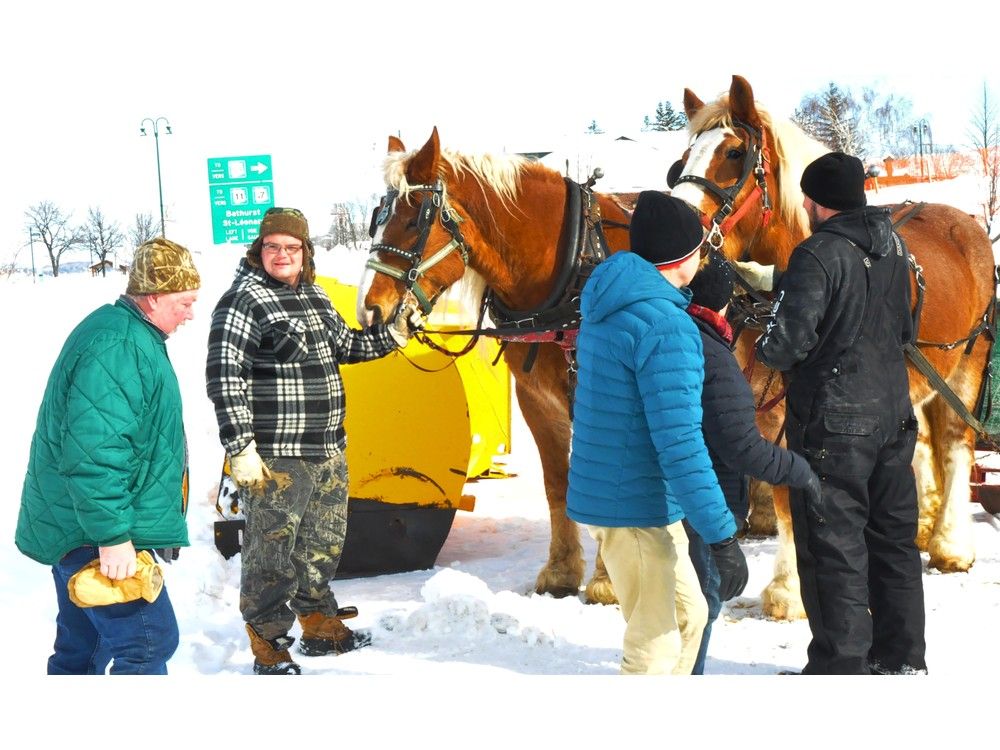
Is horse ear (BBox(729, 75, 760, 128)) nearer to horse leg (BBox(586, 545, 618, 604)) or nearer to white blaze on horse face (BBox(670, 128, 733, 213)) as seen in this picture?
white blaze on horse face (BBox(670, 128, 733, 213))

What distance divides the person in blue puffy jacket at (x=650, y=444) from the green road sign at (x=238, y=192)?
1662 cm

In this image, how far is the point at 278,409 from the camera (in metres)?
4.30

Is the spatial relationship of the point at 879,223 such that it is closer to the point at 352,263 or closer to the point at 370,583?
the point at 370,583

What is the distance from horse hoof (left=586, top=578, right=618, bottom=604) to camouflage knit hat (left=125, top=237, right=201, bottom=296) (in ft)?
9.88

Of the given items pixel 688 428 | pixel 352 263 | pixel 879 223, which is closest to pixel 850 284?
pixel 879 223

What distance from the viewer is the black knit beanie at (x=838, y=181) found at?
3709 mm

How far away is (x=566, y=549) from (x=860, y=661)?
7.31 feet

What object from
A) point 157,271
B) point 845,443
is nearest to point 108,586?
point 157,271

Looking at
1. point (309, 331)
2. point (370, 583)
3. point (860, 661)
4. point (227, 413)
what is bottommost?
point (370, 583)

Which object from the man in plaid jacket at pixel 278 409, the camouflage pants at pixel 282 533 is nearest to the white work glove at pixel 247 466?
the man in plaid jacket at pixel 278 409

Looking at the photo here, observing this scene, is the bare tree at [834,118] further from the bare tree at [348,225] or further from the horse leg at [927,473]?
the horse leg at [927,473]

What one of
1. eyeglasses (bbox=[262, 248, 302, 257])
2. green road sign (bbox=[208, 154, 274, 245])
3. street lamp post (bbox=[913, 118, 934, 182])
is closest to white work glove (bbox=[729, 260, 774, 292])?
eyeglasses (bbox=[262, 248, 302, 257])

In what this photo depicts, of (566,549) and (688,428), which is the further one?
(566,549)

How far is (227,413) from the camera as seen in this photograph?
13.5 ft
